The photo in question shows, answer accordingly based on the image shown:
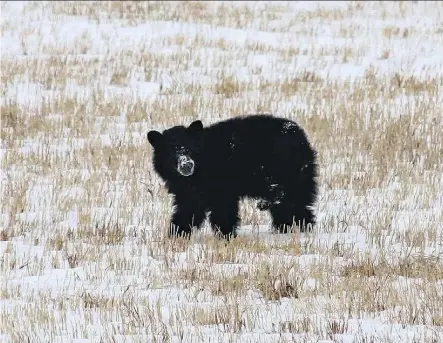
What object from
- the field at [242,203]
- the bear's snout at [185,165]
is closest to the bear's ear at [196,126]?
the bear's snout at [185,165]

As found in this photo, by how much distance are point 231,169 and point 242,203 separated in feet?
5.11

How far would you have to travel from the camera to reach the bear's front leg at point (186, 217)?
8.68 meters

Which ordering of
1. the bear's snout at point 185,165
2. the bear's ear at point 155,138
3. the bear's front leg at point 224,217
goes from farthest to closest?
the bear's front leg at point 224,217 → the bear's ear at point 155,138 → the bear's snout at point 185,165

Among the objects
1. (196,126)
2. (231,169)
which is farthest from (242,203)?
(196,126)

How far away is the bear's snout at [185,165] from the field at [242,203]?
0.61 meters

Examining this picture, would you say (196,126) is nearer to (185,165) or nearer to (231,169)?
(185,165)

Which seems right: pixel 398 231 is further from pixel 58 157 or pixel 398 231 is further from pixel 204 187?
pixel 58 157

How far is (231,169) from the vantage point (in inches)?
344

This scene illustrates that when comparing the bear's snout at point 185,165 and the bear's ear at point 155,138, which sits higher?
the bear's ear at point 155,138

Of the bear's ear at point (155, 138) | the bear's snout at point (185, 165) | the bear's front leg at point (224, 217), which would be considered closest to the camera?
the bear's snout at point (185, 165)

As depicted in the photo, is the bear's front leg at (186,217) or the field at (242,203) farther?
the bear's front leg at (186,217)

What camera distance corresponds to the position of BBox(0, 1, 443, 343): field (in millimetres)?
6469

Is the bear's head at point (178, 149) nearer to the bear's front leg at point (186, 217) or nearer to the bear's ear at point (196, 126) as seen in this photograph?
the bear's ear at point (196, 126)

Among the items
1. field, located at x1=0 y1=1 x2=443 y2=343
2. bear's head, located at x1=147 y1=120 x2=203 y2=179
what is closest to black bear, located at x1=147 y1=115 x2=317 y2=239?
bear's head, located at x1=147 y1=120 x2=203 y2=179
